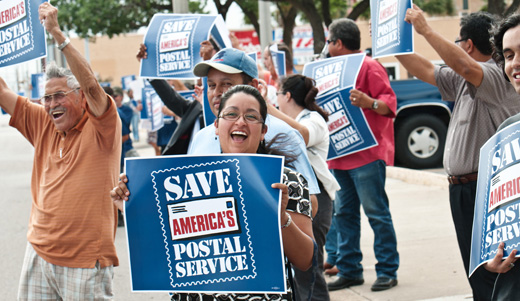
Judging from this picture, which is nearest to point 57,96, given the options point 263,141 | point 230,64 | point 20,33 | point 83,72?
point 83,72

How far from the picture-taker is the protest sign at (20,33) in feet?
15.0

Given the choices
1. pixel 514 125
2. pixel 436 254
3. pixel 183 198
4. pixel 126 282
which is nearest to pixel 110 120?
pixel 183 198

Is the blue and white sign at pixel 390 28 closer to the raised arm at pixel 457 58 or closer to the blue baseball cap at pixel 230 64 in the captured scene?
the raised arm at pixel 457 58

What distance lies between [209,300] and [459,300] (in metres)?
3.15

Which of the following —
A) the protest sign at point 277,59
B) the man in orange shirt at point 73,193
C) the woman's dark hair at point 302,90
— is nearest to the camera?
the man in orange shirt at point 73,193

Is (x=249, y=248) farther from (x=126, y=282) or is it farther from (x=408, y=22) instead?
(x=126, y=282)

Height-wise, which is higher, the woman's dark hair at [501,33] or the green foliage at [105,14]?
the green foliage at [105,14]

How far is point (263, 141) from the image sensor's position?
130 inches

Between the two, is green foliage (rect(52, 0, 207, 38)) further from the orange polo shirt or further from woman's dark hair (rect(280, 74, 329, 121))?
the orange polo shirt

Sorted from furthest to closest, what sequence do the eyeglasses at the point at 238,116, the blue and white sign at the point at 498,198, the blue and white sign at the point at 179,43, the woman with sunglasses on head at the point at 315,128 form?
the blue and white sign at the point at 179,43
the woman with sunglasses on head at the point at 315,128
the eyeglasses at the point at 238,116
the blue and white sign at the point at 498,198

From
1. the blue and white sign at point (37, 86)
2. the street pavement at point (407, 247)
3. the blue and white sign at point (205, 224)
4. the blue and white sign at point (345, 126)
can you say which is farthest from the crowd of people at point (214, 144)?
Result: the blue and white sign at point (37, 86)

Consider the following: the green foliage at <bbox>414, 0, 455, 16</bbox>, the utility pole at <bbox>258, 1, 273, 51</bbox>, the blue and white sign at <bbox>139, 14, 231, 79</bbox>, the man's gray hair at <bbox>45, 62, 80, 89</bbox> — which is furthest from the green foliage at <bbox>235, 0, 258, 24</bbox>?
the green foliage at <bbox>414, 0, 455, 16</bbox>

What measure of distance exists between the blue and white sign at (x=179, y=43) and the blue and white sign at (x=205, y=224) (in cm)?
292

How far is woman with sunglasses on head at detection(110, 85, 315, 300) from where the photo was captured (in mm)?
2988
